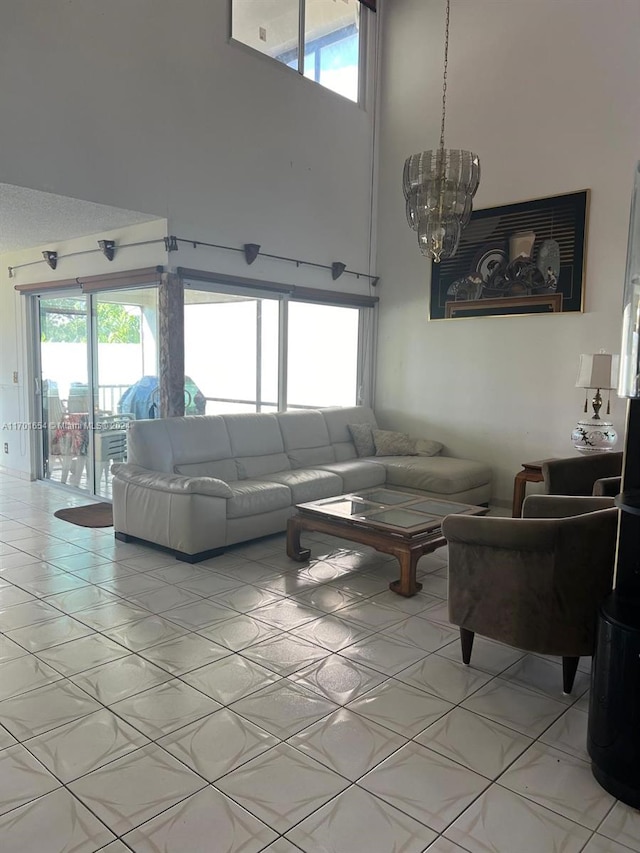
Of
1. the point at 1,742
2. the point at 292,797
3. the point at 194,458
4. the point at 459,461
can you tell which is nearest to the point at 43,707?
the point at 1,742

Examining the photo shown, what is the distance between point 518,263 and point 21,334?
16.8 ft

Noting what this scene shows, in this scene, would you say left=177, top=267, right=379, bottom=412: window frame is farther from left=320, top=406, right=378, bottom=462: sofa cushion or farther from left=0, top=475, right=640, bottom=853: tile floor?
left=0, top=475, right=640, bottom=853: tile floor

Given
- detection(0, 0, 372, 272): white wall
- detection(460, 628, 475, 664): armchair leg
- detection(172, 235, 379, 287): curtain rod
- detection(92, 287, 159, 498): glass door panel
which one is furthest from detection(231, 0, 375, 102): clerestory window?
detection(460, 628, 475, 664): armchair leg

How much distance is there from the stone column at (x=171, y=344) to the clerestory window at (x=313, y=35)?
225 cm

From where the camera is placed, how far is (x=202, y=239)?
521 cm

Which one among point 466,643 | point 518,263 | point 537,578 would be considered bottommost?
point 466,643

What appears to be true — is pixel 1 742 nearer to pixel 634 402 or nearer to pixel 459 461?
pixel 634 402

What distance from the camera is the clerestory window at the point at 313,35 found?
5453 mm

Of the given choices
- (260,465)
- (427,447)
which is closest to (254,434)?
(260,465)

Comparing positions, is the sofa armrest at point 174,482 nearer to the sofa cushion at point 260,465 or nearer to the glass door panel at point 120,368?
the sofa cushion at point 260,465

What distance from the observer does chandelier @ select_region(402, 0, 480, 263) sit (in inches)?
149

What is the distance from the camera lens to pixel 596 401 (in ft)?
16.8

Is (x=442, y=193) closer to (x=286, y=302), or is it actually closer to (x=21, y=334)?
(x=286, y=302)

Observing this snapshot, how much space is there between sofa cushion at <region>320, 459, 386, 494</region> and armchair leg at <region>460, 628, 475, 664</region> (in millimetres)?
2516
